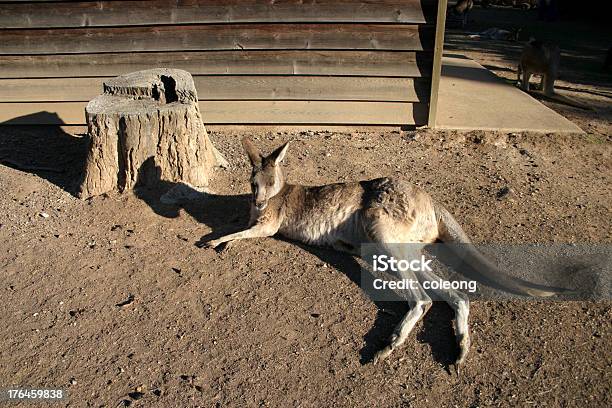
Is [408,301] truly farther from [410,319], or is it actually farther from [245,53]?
[245,53]

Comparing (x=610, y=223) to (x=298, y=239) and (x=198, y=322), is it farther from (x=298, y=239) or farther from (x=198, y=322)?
(x=198, y=322)

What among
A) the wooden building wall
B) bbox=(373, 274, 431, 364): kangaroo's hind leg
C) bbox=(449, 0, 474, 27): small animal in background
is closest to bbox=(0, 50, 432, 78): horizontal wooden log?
the wooden building wall

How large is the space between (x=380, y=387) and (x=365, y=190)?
1.73m

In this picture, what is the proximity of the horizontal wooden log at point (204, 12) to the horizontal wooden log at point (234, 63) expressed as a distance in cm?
40

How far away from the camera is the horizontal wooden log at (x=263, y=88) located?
684 cm

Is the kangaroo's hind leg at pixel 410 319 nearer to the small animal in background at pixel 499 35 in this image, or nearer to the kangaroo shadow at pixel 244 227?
the kangaroo shadow at pixel 244 227

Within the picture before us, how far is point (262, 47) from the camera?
6.79m

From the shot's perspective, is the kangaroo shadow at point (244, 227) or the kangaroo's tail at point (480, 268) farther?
the kangaroo's tail at point (480, 268)

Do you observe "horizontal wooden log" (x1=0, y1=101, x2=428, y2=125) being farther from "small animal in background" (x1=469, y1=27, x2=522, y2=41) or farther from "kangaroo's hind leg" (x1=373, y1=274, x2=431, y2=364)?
"small animal in background" (x1=469, y1=27, x2=522, y2=41)

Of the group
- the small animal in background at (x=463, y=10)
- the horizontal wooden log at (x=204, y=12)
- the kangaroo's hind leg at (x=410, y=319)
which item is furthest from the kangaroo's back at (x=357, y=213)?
the small animal in background at (x=463, y=10)

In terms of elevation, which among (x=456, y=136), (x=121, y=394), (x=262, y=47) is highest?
(x=262, y=47)

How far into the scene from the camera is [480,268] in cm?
390

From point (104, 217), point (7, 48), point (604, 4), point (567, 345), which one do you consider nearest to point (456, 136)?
point (567, 345)

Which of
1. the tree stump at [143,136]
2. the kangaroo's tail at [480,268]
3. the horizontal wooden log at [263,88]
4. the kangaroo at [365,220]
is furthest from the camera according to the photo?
the horizontal wooden log at [263,88]
